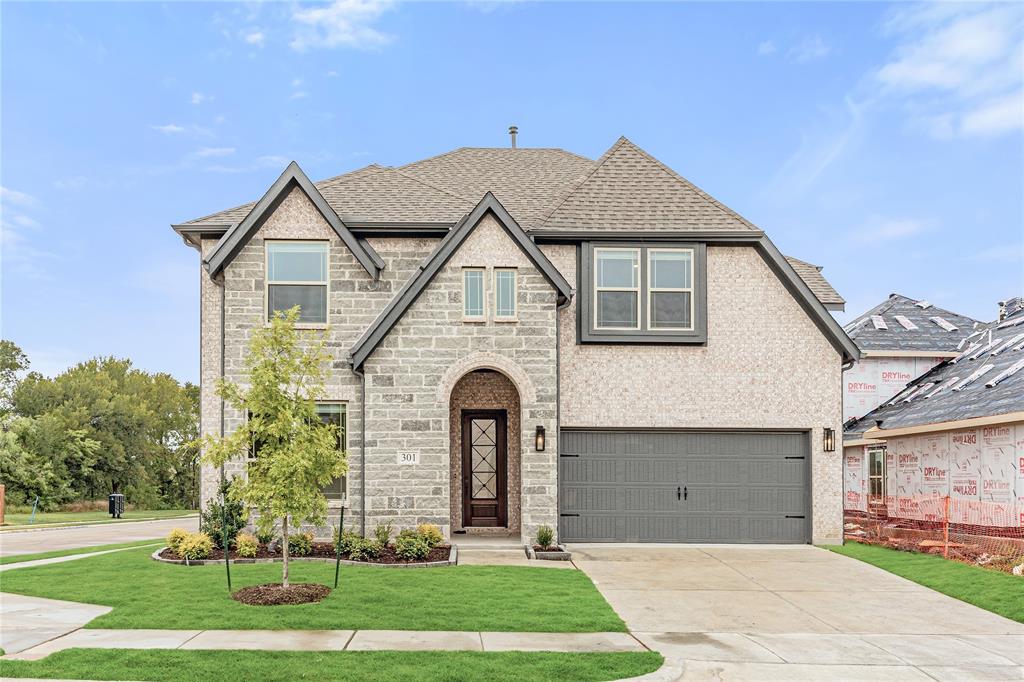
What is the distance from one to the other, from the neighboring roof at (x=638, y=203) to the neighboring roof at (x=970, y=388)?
245 inches

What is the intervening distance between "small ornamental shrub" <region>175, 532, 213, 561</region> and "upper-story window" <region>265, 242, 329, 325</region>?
491 cm

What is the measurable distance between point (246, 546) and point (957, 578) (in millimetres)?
12422

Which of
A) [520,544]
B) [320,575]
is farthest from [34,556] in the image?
[520,544]

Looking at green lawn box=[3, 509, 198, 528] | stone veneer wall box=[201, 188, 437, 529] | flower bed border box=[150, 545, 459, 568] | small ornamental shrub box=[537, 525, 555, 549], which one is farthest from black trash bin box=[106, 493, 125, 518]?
small ornamental shrub box=[537, 525, 555, 549]

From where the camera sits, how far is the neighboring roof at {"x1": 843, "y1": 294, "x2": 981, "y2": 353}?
26.3m

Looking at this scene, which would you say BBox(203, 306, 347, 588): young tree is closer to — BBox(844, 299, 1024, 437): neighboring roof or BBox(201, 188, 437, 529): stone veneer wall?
BBox(201, 188, 437, 529): stone veneer wall

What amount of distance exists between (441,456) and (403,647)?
7.46 m

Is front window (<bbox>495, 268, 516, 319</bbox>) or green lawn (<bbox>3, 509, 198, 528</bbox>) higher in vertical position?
front window (<bbox>495, 268, 516, 319</bbox>)

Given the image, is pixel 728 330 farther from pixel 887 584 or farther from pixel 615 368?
pixel 887 584

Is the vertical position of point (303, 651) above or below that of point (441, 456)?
below

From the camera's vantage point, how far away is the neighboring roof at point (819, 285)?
19.9 metres

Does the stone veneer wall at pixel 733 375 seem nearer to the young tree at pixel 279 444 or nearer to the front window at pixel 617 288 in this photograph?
the front window at pixel 617 288

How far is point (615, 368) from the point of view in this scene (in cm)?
1831

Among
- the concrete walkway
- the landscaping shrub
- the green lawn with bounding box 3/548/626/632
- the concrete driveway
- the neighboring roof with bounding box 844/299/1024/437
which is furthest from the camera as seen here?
the concrete walkway
